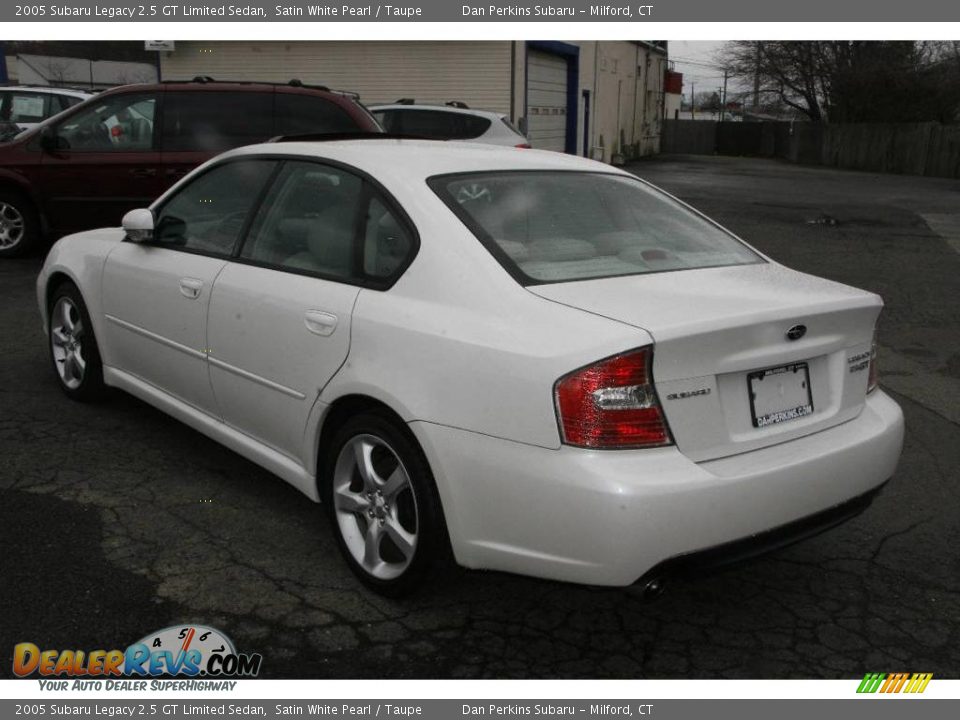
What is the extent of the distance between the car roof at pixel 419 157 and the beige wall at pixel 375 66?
65.9ft

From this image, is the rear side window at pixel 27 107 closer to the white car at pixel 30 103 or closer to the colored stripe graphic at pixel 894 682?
the white car at pixel 30 103

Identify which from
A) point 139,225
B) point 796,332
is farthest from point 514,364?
point 139,225

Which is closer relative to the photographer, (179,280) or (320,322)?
(320,322)

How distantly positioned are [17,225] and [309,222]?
767 centimetres

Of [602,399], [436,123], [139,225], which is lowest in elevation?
[602,399]

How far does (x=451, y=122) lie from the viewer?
14.3 m

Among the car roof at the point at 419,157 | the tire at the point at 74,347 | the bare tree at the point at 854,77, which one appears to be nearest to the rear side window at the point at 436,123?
the tire at the point at 74,347

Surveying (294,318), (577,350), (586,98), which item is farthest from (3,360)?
(586,98)

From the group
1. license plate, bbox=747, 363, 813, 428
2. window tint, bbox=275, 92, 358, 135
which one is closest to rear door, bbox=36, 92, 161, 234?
window tint, bbox=275, 92, 358, 135

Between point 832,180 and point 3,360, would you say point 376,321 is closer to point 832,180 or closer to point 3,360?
point 3,360

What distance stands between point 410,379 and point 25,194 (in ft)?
27.8

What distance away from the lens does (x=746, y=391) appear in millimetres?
2951

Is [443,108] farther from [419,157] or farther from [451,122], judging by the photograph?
[419,157]

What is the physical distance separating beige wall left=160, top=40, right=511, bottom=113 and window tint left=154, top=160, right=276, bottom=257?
19708mm
